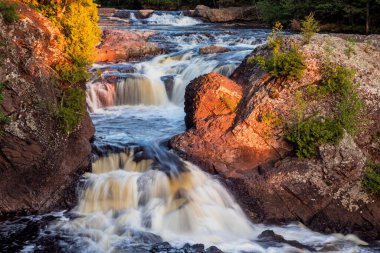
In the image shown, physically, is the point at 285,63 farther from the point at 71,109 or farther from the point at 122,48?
the point at 122,48

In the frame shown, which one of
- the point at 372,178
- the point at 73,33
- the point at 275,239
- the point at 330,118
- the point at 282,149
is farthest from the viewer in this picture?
the point at 73,33

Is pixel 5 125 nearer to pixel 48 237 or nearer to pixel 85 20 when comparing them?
pixel 48 237

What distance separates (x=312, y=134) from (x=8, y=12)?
6022mm

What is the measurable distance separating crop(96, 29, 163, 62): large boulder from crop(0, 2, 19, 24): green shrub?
A: 24.9 ft

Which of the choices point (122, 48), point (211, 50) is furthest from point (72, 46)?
point (211, 50)

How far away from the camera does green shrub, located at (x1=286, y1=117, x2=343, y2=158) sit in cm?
812

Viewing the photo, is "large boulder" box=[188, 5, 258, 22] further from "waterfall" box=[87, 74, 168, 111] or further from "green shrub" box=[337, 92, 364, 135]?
"green shrub" box=[337, 92, 364, 135]

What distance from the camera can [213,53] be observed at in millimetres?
16672

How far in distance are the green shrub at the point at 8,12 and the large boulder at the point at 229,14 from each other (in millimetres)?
24995

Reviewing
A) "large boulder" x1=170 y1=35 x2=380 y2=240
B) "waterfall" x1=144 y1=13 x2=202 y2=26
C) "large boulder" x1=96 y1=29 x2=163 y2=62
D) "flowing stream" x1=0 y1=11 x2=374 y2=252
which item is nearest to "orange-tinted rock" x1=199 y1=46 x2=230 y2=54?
"large boulder" x1=96 y1=29 x2=163 y2=62

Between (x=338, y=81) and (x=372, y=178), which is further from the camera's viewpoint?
(x=338, y=81)

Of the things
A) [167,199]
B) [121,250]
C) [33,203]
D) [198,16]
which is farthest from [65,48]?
[198,16]

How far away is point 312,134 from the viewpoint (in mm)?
8273

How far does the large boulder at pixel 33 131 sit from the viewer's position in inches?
300
